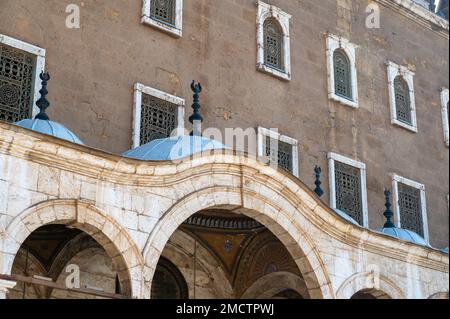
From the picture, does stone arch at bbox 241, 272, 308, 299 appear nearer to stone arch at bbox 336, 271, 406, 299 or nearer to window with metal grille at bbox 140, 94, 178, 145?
stone arch at bbox 336, 271, 406, 299

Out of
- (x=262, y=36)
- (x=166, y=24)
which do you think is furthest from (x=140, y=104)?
(x=262, y=36)

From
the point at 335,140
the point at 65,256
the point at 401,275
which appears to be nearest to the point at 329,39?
the point at 335,140

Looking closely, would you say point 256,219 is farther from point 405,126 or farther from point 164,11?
point 405,126

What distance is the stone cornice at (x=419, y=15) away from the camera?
2005 cm

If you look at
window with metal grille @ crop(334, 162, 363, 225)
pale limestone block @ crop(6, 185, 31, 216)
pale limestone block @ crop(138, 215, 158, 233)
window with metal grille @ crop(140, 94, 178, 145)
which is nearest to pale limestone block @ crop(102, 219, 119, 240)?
pale limestone block @ crop(138, 215, 158, 233)

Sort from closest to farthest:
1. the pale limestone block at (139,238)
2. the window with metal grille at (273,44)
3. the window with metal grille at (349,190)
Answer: the pale limestone block at (139,238) < the window with metal grille at (273,44) < the window with metal grille at (349,190)

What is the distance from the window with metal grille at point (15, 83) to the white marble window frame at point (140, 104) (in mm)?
1808

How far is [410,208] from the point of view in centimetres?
1864

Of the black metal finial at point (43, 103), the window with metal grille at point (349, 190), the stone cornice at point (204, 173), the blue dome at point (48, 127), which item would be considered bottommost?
the stone cornice at point (204, 173)

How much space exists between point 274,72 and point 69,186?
682cm

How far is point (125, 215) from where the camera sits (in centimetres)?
1123

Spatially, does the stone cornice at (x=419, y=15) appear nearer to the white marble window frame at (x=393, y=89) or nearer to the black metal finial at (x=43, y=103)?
the white marble window frame at (x=393, y=89)

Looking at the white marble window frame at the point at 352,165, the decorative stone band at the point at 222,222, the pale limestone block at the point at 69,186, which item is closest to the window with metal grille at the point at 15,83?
the pale limestone block at the point at 69,186

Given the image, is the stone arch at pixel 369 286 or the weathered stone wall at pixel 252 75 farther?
the weathered stone wall at pixel 252 75
